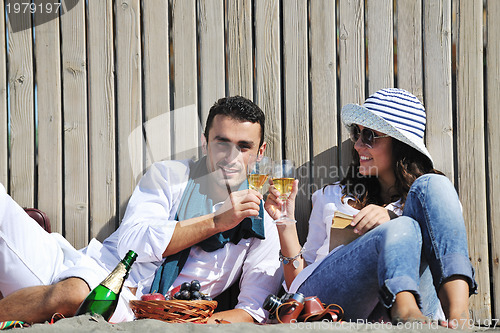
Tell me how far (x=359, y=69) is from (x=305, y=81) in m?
0.35

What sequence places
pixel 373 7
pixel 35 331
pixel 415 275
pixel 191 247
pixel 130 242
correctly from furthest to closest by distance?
pixel 373 7, pixel 191 247, pixel 130 242, pixel 415 275, pixel 35 331

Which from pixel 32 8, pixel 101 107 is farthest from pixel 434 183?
pixel 32 8

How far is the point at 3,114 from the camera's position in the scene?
11.9 ft

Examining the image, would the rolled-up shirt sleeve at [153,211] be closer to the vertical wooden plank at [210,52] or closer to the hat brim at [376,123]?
the vertical wooden plank at [210,52]

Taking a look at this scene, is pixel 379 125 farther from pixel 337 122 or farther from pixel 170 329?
pixel 170 329

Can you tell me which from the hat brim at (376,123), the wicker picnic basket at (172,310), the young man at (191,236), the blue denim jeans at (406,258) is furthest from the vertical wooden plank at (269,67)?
the wicker picnic basket at (172,310)

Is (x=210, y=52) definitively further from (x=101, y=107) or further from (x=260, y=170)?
(x=260, y=170)

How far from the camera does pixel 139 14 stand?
11.9 feet

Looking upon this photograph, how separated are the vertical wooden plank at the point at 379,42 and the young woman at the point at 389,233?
221 mm

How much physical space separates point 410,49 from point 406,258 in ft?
5.50

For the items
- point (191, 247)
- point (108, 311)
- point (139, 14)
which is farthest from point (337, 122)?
point (108, 311)

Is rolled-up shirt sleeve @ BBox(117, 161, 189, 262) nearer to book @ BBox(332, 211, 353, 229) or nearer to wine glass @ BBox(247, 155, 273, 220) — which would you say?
wine glass @ BBox(247, 155, 273, 220)

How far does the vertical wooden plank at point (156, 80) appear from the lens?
3.60 m

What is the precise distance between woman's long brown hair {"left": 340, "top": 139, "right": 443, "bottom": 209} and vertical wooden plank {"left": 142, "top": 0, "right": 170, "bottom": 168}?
1.22 m
